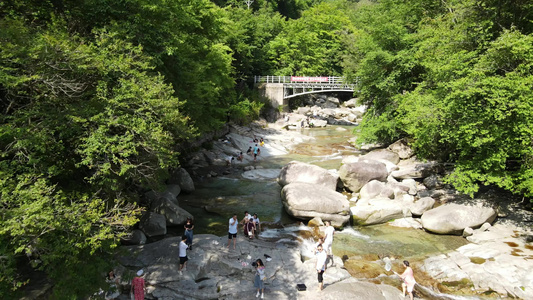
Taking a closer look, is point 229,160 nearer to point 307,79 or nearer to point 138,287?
point 138,287

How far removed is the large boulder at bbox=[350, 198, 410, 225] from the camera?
592 inches

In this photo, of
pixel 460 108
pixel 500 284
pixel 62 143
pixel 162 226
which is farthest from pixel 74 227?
pixel 460 108

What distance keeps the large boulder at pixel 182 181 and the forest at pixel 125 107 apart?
13.0 feet

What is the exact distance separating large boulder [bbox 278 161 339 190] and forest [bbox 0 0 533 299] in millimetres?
5304

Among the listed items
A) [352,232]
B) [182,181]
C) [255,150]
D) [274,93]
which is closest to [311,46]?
[274,93]

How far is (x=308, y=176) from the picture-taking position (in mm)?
18641

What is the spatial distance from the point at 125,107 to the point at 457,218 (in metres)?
14.2

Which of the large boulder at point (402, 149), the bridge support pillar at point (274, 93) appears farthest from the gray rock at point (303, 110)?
the large boulder at point (402, 149)

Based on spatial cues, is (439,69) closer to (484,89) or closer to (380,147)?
(484,89)

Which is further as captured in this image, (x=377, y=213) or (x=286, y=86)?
(x=286, y=86)

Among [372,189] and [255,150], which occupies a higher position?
[255,150]

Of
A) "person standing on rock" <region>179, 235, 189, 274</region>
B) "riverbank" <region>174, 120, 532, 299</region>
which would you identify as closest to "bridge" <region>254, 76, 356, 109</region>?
"riverbank" <region>174, 120, 532, 299</region>

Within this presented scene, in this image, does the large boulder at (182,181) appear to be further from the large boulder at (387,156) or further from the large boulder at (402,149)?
the large boulder at (402,149)

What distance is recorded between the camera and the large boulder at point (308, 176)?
18141 millimetres
